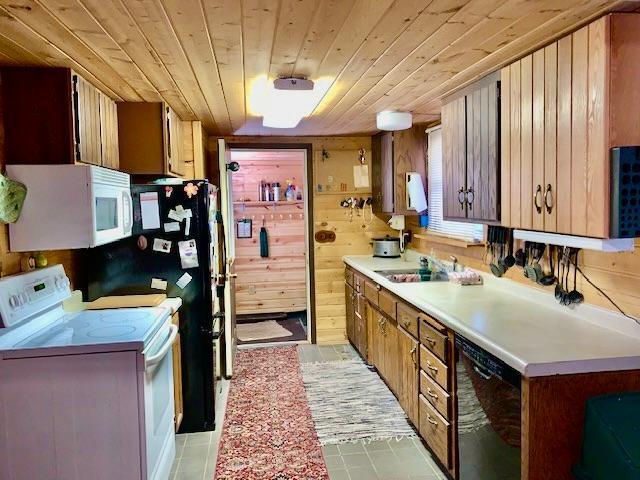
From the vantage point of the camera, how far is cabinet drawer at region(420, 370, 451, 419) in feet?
8.14

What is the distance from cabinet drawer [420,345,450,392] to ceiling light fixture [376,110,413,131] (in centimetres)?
170

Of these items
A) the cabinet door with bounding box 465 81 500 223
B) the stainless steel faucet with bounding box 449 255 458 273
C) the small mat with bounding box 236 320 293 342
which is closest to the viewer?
the cabinet door with bounding box 465 81 500 223

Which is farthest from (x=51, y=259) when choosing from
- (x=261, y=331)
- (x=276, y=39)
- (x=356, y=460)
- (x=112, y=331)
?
(x=261, y=331)

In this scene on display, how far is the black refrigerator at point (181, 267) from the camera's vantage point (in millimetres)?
3076

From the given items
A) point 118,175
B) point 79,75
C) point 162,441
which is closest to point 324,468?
point 162,441

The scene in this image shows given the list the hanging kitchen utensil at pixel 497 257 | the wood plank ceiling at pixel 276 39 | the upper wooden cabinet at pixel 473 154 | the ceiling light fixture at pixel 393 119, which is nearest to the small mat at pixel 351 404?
the hanging kitchen utensil at pixel 497 257

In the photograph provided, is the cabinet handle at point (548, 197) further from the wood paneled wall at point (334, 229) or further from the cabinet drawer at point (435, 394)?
the wood paneled wall at point (334, 229)

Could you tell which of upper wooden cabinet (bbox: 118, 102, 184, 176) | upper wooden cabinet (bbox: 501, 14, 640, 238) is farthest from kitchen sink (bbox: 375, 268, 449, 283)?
upper wooden cabinet (bbox: 118, 102, 184, 176)

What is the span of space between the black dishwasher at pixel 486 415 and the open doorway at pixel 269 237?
385cm

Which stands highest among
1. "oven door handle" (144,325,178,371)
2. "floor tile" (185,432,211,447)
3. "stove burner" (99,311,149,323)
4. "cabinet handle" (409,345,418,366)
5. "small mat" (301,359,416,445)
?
"stove burner" (99,311,149,323)

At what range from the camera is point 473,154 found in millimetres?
2795

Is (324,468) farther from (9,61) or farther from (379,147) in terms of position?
(379,147)

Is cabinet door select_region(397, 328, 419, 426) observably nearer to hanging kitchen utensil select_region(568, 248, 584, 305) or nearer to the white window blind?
hanging kitchen utensil select_region(568, 248, 584, 305)

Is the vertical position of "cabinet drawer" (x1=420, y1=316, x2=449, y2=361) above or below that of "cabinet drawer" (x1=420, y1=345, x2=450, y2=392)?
above
